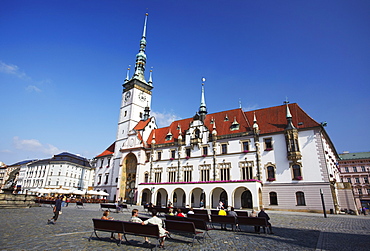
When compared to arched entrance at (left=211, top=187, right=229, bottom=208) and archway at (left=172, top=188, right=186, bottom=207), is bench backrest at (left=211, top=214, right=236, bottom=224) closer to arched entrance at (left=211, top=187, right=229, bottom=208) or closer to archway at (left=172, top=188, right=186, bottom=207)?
arched entrance at (left=211, top=187, right=229, bottom=208)

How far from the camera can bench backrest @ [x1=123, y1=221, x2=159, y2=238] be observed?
7598 millimetres

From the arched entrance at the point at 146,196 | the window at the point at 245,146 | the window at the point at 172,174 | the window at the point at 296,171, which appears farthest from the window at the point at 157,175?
the window at the point at 296,171

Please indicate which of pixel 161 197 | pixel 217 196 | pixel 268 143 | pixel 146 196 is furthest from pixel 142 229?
pixel 146 196

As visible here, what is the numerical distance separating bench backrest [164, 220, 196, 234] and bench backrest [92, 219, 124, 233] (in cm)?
199

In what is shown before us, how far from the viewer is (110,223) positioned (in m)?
8.36

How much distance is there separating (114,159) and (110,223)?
1715 inches

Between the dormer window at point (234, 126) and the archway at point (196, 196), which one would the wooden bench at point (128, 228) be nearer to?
the archway at point (196, 196)

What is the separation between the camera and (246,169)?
33281mm

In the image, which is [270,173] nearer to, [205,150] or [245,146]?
[245,146]

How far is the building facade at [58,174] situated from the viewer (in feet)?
226

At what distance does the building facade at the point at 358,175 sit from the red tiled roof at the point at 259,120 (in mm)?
44598

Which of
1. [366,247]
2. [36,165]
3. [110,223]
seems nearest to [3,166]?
[36,165]

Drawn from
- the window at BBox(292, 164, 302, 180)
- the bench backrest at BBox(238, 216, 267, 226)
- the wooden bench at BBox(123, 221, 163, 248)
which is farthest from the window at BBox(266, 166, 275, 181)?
the wooden bench at BBox(123, 221, 163, 248)

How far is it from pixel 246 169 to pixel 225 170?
10.6 feet
